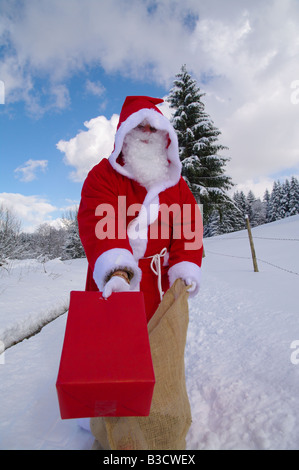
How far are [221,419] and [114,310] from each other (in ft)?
3.40

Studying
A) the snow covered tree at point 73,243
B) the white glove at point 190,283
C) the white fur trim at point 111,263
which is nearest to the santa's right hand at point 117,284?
the white fur trim at point 111,263

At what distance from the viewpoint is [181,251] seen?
1.81 metres

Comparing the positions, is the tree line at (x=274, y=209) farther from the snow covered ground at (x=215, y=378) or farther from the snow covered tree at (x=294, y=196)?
the snow covered ground at (x=215, y=378)

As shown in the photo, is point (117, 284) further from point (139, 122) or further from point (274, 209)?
point (274, 209)

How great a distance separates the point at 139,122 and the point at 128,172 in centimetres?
38

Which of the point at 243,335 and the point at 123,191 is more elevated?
the point at 123,191

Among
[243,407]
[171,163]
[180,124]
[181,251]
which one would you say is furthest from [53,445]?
[180,124]

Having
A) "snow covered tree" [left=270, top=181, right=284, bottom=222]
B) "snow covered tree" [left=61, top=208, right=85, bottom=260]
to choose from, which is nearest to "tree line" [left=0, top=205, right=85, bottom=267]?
"snow covered tree" [left=61, top=208, right=85, bottom=260]

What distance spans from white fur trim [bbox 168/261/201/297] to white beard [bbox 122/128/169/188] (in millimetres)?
597

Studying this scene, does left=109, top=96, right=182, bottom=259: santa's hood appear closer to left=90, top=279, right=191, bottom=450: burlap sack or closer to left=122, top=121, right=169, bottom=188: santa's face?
left=122, top=121, right=169, bottom=188: santa's face

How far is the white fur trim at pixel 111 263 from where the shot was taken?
4.18 feet

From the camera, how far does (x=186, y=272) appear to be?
171 cm

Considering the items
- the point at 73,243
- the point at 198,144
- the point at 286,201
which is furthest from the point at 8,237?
the point at 286,201
